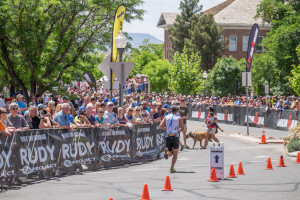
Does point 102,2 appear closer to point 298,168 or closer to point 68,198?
point 298,168

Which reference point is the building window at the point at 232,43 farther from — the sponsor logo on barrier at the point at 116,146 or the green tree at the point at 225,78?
the sponsor logo on barrier at the point at 116,146

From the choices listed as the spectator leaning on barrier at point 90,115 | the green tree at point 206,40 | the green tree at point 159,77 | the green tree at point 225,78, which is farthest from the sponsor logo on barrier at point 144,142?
the green tree at point 159,77

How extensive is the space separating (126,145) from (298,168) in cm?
526

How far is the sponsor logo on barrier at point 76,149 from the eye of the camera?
15469 mm

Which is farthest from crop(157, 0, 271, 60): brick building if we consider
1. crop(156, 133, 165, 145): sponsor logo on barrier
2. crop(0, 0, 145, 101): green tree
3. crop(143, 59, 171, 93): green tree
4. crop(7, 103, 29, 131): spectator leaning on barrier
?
crop(7, 103, 29, 131): spectator leaning on barrier

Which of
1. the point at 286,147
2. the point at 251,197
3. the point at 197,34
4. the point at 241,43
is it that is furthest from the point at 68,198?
the point at 241,43

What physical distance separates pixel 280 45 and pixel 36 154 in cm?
4493

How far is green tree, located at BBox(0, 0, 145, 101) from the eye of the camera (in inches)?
945

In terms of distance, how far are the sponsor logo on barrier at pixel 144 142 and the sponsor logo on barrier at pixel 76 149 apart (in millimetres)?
2670

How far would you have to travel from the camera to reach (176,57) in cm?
7212

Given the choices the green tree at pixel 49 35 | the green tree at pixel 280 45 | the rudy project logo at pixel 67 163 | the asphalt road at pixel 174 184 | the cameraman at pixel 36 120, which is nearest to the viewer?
the asphalt road at pixel 174 184

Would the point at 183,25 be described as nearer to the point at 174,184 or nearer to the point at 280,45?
the point at 280,45

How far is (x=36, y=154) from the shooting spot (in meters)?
14.3

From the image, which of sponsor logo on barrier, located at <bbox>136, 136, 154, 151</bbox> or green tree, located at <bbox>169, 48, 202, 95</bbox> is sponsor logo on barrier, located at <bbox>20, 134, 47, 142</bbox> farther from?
green tree, located at <bbox>169, 48, 202, 95</bbox>
